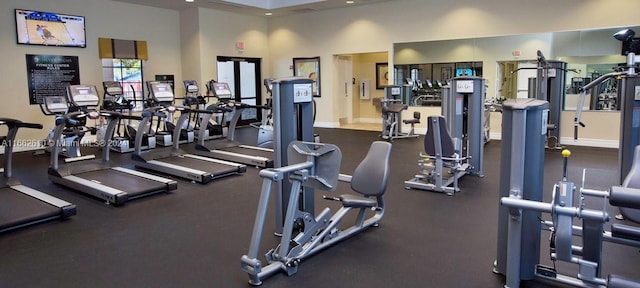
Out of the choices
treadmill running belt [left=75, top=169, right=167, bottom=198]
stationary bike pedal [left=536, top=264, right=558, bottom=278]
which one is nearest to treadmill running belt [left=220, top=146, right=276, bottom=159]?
treadmill running belt [left=75, top=169, right=167, bottom=198]

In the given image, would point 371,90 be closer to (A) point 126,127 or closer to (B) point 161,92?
(B) point 161,92

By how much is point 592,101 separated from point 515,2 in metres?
2.35

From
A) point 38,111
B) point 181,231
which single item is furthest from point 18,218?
point 38,111

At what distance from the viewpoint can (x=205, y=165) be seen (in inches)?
241

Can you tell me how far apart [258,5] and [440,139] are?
707 centimetres

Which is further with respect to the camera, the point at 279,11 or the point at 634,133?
the point at 279,11

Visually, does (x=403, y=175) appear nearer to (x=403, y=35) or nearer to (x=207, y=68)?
(x=403, y=35)

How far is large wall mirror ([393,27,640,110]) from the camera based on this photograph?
25.8 ft

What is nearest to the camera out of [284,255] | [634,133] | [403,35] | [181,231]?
[284,255]

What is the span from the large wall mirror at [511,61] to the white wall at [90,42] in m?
5.44

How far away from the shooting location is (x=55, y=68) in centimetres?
857

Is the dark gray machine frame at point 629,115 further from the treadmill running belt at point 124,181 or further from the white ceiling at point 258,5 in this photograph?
the white ceiling at point 258,5

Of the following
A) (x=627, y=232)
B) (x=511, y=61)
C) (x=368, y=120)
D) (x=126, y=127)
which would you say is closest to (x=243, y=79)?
(x=368, y=120)

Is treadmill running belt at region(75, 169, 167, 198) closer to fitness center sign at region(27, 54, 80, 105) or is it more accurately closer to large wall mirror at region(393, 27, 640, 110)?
fitness center sign at region(27, 54, 80, 105)
